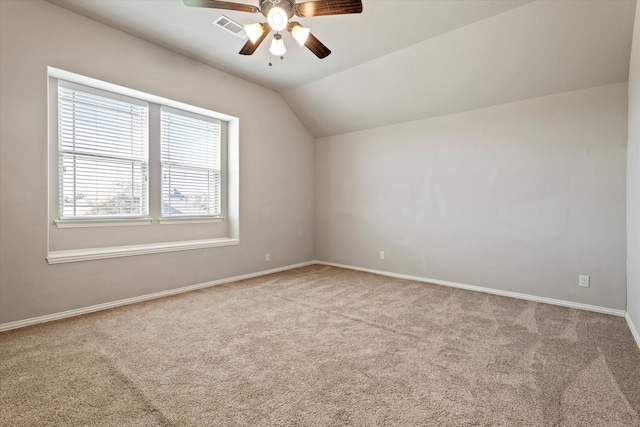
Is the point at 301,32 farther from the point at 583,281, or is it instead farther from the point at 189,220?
the point at 583,281

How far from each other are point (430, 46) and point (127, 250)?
13.9 ft

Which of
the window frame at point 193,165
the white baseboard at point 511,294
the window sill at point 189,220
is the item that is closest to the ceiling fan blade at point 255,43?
the window frame at point 193,165

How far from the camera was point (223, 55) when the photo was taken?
3.95 m

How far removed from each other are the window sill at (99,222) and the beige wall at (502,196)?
325 cm

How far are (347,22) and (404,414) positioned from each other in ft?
11.3

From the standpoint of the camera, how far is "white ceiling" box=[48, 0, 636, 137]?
2943mm

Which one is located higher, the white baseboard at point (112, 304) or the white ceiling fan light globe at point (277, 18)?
the white ceiling fan light globe at point (277, 18)

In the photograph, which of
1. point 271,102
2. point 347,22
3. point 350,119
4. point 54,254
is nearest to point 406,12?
point 347,22

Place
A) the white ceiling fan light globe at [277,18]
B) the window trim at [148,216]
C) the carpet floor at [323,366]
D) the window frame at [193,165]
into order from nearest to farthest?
1. the carpet floor at [323,366]
2. the white ceiling fan light globe at [277,18]
3. the window trim at [148,216]
4. the window frame at [193,165]

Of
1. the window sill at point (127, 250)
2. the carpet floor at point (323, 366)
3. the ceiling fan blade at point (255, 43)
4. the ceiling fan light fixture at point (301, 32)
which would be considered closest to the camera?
the carpet floor at point (323, 366)

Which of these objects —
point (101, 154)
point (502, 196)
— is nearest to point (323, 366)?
point (502, 196)

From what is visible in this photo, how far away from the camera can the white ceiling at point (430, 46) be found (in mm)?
2943

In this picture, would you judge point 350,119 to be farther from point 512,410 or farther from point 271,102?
point 512,410

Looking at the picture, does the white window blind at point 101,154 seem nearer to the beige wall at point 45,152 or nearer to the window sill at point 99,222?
the window sill at point 99,222
